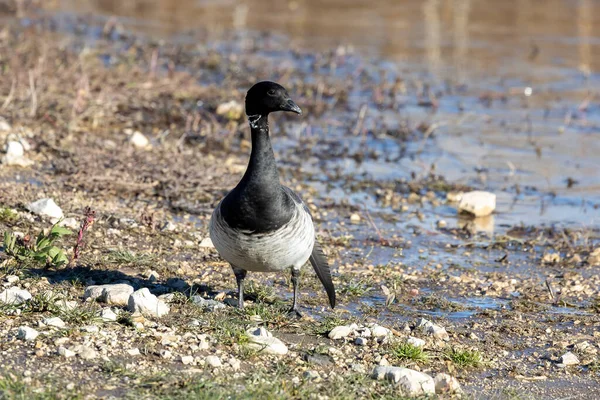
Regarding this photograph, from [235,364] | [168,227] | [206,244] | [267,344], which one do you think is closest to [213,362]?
[235,364]

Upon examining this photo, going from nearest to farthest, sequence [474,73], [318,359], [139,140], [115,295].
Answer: [318,359]
[115,295]
[139,140]
[474,73]

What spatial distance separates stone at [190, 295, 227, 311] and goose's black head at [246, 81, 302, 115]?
121cm

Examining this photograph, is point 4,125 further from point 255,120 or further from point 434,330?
point 434,330

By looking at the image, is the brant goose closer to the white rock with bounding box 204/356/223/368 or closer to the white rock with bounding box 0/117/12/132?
the white rock with bounding box 204/356/223/368

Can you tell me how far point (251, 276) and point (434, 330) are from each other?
166 centimetres

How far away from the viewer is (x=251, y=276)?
708cm

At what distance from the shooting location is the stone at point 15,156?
8.75 metres

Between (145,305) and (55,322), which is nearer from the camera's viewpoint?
(55,322)

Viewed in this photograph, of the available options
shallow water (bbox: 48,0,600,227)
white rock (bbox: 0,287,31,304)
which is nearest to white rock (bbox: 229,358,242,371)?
white rock (bbox: 0,287,31,304)

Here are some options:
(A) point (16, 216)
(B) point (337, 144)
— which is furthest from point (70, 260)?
(B) point (337, 144)

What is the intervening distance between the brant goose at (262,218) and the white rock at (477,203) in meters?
3.41

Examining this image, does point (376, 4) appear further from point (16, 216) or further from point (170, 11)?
point (16, 216)

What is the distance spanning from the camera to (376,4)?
1991cm

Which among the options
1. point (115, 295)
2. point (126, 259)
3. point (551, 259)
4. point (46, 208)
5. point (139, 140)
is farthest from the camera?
point (139, 140)
